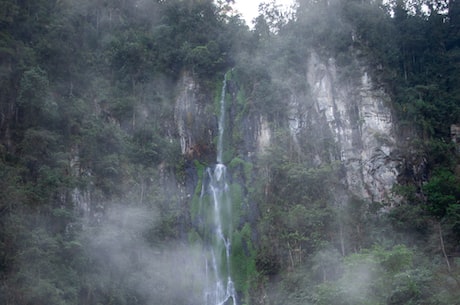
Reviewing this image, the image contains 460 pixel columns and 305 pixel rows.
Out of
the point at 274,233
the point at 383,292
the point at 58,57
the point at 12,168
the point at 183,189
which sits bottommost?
the point at 383,292

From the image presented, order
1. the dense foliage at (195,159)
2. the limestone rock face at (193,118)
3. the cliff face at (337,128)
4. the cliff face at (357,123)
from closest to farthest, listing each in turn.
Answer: the dense foliage at (195,159) → the cliff face at (357,123) → the cliff face at (337,128) → the limestone rock face at (193,118)

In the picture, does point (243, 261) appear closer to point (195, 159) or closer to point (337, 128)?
point (195, 159)

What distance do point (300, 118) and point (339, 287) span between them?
1190cm

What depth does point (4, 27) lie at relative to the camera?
26.1 metres

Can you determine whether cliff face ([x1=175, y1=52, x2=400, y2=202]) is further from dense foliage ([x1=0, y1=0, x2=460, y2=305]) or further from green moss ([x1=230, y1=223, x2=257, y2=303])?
green moss ([x1=230, y1=223, x2=257, y2=303])

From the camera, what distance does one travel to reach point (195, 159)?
30.8m

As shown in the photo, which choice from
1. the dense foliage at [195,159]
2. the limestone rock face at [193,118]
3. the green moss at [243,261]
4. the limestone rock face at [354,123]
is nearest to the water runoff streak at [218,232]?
the green moss at [243,261]

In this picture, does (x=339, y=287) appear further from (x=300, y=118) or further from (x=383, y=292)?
(x=300, y=118)

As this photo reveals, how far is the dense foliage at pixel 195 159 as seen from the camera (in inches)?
845

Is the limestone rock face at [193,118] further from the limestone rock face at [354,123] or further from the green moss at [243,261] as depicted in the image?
the green moss at [243,261]

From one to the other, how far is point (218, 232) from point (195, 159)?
518cm

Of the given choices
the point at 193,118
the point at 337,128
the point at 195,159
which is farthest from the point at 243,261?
the point at 193,118

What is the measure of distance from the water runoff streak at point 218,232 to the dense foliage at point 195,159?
681 mm

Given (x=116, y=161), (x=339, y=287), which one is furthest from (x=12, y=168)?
(x=339, y=287)
